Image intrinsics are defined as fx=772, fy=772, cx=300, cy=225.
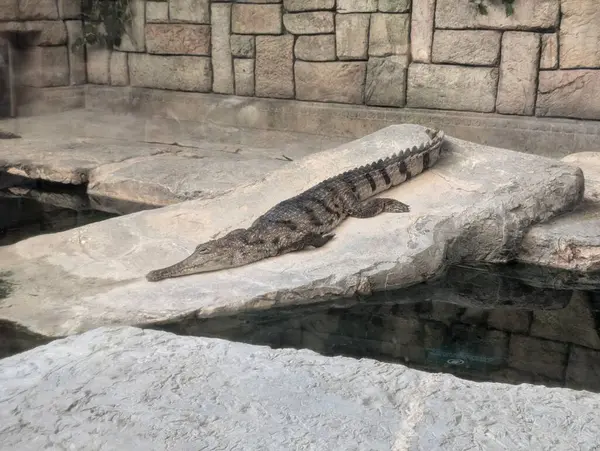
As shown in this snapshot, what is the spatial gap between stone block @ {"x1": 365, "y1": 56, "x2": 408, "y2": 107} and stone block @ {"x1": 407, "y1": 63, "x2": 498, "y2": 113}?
0.08 metres

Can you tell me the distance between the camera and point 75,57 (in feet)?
33.0

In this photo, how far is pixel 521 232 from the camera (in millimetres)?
4973

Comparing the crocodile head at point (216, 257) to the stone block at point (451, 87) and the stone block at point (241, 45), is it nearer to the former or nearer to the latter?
the stone block at point (451, 87)

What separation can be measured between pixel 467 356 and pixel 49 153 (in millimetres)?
5112

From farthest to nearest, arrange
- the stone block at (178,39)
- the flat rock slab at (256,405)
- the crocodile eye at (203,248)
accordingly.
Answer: the stone block at (178,39) → the crocodile eye at (203,248) → the flat rock slab at (256,405)

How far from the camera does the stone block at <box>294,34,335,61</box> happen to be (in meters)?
8.20

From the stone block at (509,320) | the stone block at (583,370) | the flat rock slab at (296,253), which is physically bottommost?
the stone block at (509,320)

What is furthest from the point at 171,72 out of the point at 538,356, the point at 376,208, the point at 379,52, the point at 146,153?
the point at 538,356

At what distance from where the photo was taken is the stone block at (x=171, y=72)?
9.16m

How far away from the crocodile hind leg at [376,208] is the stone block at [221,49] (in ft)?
13.9

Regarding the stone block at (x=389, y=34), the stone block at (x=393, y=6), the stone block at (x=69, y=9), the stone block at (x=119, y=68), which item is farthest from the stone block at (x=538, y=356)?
the stone block at (x=69, y=9)

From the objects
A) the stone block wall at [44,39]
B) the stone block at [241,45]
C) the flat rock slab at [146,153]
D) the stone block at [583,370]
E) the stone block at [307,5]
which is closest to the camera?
the stone block at [583,370]

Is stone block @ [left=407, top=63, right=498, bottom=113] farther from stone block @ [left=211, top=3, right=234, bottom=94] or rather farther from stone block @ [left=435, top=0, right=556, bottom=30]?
stone block @ [left=211, top=3, right=234, bottom=94]

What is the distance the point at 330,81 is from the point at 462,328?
15.6ft
